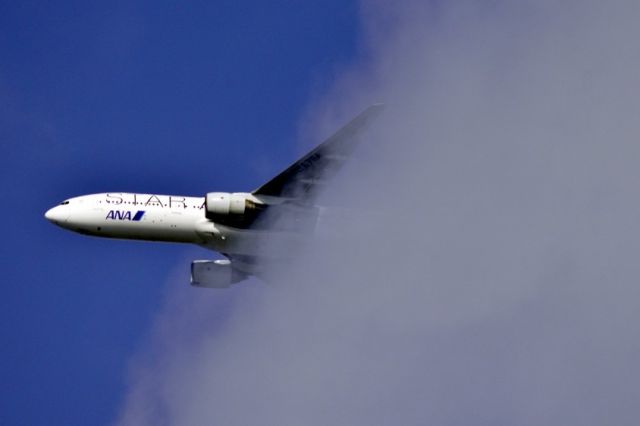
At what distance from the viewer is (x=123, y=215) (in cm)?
12238

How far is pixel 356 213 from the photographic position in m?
126

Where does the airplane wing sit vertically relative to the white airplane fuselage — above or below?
above

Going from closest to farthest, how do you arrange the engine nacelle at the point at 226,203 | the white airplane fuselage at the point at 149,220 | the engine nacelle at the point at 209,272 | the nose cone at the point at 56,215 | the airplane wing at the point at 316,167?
the airplane wing at the point at 316,167
the engine nacelle at the point at 226,203
the white airplane fuselage at the point at 149,220
the nose cone at the point at 56,215
the engine nacelle at the point at 209,272

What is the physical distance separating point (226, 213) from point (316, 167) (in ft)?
22.5

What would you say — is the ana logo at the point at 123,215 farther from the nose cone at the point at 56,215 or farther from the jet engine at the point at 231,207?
the jet engine at the point at 231,207

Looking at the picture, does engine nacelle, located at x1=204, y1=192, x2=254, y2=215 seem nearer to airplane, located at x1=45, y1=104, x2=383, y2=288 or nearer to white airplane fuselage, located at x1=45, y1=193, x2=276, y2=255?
airplane, located at x1=45, y1=104, x2=383, y2=288

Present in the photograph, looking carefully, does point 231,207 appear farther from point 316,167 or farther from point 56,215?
point 56,215

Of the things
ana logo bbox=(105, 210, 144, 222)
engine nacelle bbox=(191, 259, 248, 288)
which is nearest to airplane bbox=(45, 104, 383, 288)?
ana logo bbox=(105, 210, 144, 222)

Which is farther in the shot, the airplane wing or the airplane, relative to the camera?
the airplane

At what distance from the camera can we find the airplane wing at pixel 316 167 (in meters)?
118

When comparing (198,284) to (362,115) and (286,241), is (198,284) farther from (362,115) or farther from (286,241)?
(362,115)

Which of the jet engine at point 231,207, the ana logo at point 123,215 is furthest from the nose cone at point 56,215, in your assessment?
the jet engine at point 231,207

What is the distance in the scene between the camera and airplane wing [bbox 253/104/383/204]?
118500 mm

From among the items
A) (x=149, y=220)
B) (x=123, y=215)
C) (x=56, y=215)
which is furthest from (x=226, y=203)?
(x=56, y=215)
